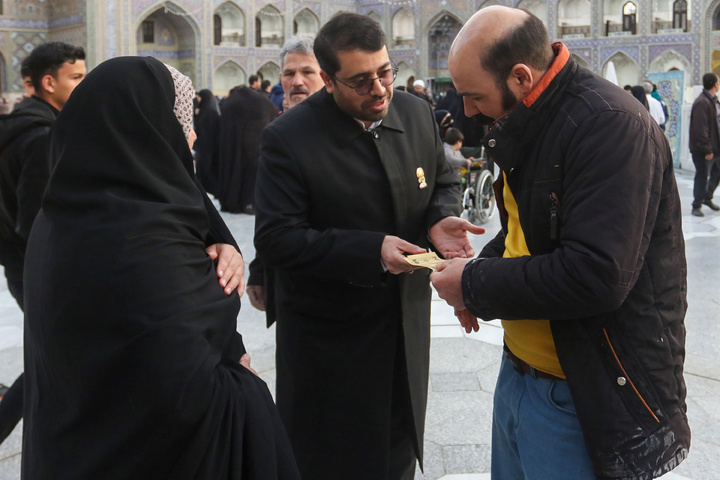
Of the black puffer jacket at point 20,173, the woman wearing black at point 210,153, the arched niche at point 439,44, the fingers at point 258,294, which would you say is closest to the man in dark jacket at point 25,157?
the black puffer jacket at point 20,173

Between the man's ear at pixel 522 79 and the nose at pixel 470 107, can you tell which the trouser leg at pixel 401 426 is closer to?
the nose at pixel 470 107

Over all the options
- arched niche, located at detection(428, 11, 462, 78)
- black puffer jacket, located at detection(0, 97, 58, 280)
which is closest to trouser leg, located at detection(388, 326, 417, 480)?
black puffer jacket, located at detection(0, 97, 58, 280)

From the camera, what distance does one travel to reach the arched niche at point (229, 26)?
907 inches

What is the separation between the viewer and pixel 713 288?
446 cm

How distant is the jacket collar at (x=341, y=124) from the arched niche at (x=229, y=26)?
871 inches

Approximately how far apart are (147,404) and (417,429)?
920 millimetres

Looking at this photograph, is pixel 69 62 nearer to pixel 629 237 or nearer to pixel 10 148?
pixel 10 148

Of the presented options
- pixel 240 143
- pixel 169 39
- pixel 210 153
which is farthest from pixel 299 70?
pixel 169 39

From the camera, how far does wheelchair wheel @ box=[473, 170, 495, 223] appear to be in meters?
6.76

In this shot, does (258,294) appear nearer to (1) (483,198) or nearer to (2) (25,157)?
(2) (25,157)

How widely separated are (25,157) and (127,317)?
4.79 ft

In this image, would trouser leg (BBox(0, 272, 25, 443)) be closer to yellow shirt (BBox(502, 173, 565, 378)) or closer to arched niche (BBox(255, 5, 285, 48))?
yellow shirt (BBox(502, 173, 565, 378))

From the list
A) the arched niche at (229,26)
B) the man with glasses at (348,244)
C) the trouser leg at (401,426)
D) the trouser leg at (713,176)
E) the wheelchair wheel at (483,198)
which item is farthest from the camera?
the arched niche at (229,26)

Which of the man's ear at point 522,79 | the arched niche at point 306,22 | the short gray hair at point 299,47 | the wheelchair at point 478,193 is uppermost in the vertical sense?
the arched niche at point 306,22
